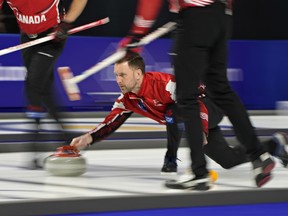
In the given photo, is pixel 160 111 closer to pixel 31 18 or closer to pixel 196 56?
pixel 196 56

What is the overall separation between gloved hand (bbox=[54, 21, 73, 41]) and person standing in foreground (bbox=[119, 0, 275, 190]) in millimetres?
876

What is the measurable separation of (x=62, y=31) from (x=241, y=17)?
5.54 metres

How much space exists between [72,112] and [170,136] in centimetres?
376

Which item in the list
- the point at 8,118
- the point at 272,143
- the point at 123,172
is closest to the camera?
the point at 272,143

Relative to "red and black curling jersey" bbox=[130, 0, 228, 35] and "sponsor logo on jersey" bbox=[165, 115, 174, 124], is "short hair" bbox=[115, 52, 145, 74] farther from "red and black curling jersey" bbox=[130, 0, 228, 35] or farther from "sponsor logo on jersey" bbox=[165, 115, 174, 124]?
"red and black curling jersey" bbox=[130, 0, 228, 35]

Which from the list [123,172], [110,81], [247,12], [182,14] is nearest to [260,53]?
[247,12]

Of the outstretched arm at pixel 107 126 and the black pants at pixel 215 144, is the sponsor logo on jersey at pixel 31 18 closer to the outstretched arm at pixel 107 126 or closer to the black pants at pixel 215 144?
the outstretched arm at pixel 107 126

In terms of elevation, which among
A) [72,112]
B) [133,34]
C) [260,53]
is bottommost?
[72,112]

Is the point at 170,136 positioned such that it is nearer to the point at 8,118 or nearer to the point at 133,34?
the point at 133,34

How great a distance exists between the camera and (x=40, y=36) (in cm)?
388

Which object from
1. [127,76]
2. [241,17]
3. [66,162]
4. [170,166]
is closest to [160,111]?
[127,76]

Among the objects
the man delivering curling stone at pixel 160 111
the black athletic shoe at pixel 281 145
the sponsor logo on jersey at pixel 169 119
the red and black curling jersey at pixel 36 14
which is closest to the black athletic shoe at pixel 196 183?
the man delivering curling stone at pixel 160 111

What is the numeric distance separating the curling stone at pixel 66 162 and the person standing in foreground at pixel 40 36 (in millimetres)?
332

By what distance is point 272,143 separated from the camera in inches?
140
